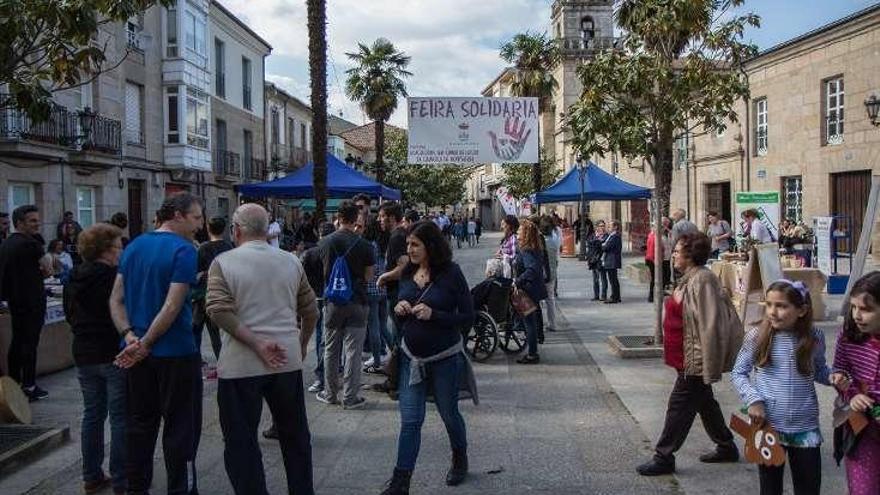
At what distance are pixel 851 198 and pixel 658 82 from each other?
13.7 metres

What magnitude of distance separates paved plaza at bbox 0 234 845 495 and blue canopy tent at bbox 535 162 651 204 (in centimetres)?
1128

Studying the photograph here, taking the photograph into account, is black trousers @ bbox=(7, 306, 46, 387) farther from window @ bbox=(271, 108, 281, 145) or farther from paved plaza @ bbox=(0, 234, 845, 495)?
window @ bbox=(271, 108, 281, 145)

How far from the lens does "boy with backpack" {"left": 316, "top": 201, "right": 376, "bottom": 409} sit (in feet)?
21.8

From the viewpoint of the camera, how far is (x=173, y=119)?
26.2 m

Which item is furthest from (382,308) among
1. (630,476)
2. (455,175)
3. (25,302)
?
(455,175)

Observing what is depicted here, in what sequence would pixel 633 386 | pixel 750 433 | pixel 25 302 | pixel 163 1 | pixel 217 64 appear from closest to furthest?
1. pixel 750 433
2. pixel 163 1
3. pixel 25 302
4. pixel 633 386
5. pixel 217 64

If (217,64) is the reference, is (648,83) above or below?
below

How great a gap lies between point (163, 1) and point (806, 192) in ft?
63.7

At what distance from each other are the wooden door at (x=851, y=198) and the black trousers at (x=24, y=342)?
18.0 meters

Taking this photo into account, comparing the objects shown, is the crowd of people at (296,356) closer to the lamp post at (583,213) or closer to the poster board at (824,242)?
the poster board at (824,242)

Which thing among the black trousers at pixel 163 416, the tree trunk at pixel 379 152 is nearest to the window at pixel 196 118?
the tree trunk at pixel 379 152

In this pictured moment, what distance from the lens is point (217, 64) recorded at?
30.8 m

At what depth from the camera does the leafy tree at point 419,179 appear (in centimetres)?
4906

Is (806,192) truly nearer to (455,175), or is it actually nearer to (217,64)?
(217,64)
